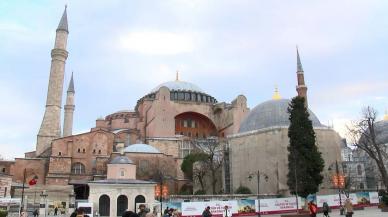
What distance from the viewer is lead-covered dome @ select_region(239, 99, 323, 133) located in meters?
29.3

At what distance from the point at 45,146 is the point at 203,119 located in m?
19.7

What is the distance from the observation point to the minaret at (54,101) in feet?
124

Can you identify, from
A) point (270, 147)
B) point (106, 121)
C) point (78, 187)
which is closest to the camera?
point (270, 147)

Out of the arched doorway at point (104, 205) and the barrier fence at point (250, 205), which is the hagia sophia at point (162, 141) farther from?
the barrier fence at point (250, 205)

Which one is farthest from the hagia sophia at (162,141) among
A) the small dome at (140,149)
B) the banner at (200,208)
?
the banner at (200,208)

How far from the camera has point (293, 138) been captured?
21281mm

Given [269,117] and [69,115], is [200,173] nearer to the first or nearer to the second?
[269,117]

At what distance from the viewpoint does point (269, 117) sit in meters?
29.7

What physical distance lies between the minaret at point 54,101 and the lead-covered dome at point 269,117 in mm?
18715

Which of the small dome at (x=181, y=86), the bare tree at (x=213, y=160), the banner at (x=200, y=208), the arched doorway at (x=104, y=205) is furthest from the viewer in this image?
the small dome at (x=181, y=86)

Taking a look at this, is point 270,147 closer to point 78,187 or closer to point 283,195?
point 283,195

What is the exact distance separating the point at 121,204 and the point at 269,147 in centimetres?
1095

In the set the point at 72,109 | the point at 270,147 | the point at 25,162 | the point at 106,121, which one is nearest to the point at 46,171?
the point at 25,162

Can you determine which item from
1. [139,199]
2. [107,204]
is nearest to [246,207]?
[139,199]
